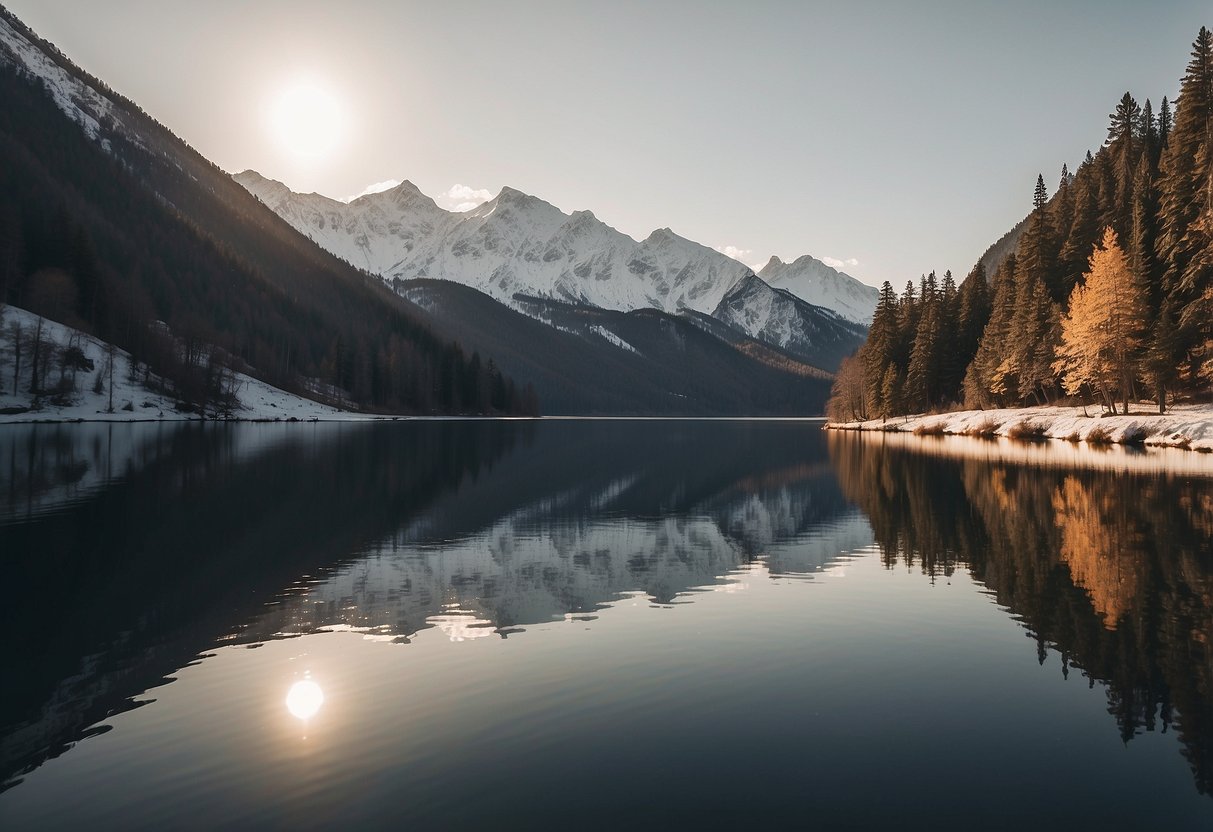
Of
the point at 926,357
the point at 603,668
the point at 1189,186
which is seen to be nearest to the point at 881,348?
the point at 926,357

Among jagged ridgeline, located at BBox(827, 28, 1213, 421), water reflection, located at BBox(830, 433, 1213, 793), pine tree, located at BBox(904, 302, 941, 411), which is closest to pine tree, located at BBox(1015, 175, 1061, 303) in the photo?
jagged ridgeline, located at BBox(827, 28, 1213, 421)

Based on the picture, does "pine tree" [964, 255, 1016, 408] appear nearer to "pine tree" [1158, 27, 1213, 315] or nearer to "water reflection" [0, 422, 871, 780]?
"pine tree" [1158, 27, 1213, 315]

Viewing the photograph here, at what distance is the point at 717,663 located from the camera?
45.2 ft

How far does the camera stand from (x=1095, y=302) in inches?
2795

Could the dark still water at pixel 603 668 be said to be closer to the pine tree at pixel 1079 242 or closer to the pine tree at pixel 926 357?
the pine tree at pixel 1079 242

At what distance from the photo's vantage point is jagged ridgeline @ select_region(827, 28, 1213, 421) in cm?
6838

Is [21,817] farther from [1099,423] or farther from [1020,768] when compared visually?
[1099,423]

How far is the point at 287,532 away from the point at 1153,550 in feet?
91.1

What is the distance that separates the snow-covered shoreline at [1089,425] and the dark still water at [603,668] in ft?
120

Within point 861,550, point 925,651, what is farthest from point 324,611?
point 861,550

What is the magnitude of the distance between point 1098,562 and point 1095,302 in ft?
202

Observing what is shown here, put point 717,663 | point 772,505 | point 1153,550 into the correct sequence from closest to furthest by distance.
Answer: point 717,663, point 1153,550, point 772,505

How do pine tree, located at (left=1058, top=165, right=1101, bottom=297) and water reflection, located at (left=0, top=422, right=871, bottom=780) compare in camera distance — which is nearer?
water reflection, located at (left=0, top=422, right=871, bottom=780)

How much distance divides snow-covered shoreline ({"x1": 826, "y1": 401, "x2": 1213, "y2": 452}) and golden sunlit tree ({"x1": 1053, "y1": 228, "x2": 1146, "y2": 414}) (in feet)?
11.9
